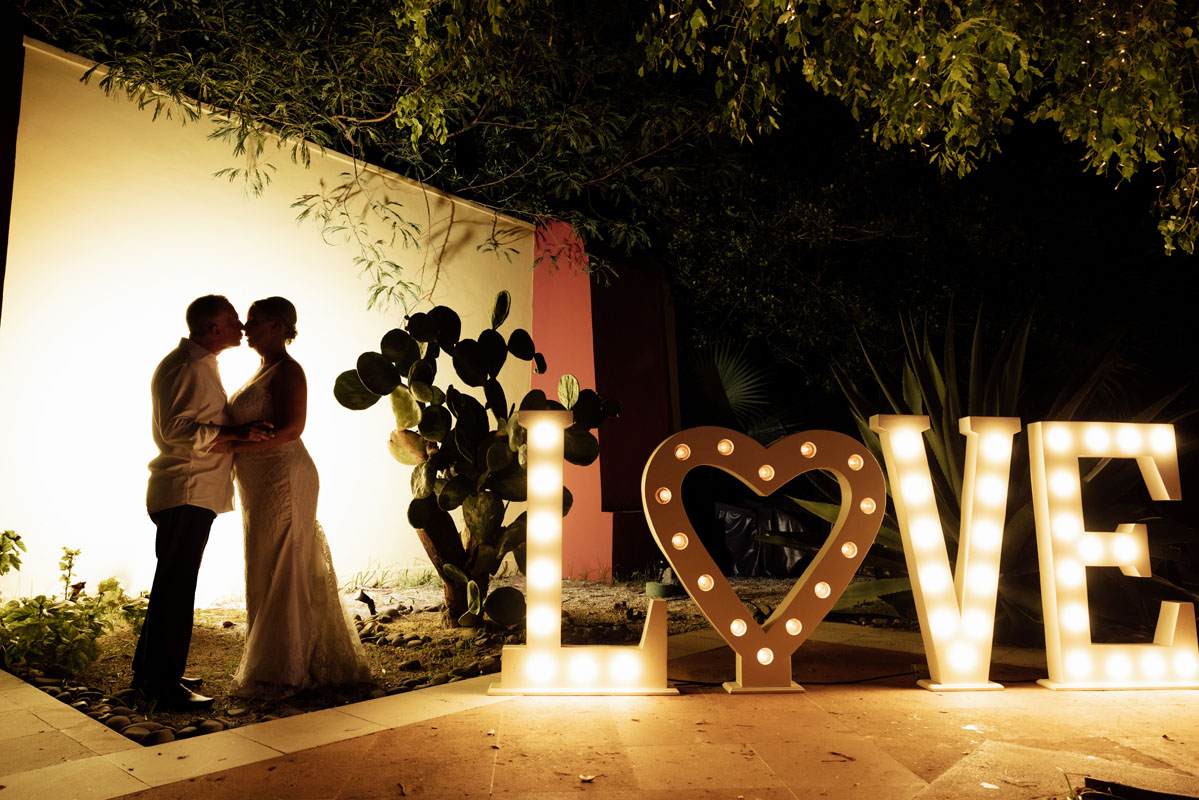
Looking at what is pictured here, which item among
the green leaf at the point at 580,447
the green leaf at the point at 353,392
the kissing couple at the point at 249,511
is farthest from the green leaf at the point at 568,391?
the kissing couple at the point at 249,511

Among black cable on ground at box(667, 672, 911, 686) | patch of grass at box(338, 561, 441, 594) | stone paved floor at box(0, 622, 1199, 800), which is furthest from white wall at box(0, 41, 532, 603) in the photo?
black cable on ground at box(667, 672, 911, 686)

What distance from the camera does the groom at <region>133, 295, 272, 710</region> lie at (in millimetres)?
3549

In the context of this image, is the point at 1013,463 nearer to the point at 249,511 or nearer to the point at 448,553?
the point at 448,553

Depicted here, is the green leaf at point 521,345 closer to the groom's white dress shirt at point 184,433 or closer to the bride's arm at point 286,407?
the bride's arm at point 286,407

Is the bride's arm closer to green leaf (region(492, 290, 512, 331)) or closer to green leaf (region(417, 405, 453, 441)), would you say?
green leaf (region(417, 405, 453, 441))

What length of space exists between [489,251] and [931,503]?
5005 millimetres

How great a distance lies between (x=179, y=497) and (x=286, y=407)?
59 centimetres

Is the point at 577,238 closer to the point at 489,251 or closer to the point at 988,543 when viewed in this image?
the point at 489,251

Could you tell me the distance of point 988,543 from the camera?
4016 millimetres

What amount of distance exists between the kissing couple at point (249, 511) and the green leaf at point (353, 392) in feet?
2.69

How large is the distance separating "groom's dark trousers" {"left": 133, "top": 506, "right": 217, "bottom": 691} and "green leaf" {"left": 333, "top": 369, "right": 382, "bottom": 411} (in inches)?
50.0

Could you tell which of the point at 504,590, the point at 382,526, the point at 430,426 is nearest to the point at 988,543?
the point at 504,590

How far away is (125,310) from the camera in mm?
5488

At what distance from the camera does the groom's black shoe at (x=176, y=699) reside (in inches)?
138
